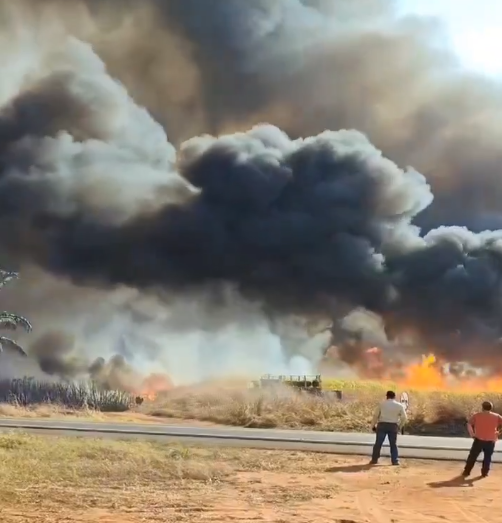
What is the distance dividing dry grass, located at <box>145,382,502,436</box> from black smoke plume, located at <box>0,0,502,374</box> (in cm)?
502

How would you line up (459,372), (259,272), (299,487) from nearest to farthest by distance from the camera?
(299,487), (459,372), (259,272)

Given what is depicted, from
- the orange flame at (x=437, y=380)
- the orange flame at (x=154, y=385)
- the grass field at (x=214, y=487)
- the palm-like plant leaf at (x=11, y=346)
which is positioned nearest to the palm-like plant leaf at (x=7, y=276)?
the palm-like plant leaf at (x=11, y=346)

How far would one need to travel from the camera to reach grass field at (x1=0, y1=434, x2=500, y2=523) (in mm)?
8984

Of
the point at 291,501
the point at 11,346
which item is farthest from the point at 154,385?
the point at 291,501

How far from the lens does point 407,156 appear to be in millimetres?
34469

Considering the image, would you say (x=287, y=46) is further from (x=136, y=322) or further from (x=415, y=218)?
(x=136, y=322)

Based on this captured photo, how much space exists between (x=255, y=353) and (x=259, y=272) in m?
3.86

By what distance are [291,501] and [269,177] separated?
26.8m

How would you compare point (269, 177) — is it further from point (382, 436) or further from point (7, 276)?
point (382, 436)

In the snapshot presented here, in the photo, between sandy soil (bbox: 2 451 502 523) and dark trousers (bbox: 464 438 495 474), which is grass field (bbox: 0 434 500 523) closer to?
sandy soil (bbox: 2 451 502 523)

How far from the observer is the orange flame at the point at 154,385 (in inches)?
1262

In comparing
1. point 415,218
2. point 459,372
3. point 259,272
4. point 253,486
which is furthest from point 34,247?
point 253,486

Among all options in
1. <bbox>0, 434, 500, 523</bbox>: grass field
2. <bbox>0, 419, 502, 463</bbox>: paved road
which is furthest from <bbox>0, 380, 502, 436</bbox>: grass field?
<bbox>0, 434, 500, 523</bbox>: grass field

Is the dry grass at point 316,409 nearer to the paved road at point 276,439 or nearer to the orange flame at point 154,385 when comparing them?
the orange flame at point 154,385
